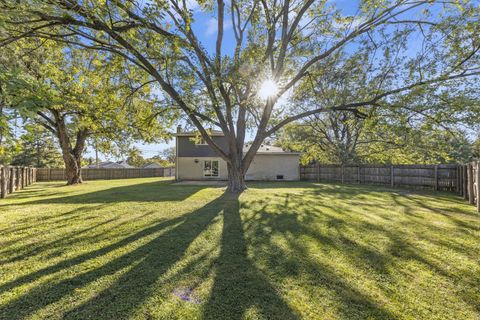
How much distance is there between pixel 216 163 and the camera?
62.6ft

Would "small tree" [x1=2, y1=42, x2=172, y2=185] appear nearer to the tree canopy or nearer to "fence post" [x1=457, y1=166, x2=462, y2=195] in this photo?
the tree canopy

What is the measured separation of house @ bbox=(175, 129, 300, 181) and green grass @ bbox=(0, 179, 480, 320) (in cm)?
1311

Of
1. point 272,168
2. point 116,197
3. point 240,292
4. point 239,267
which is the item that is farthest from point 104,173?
point 240,292

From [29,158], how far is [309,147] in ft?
108

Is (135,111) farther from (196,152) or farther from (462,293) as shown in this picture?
(462,293)

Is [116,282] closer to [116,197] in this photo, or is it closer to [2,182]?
[116,197]

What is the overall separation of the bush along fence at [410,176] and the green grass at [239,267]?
4.02 metres

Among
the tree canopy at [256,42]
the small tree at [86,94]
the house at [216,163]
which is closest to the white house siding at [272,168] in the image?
the house at [216,163]

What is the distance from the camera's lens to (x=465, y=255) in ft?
11.5

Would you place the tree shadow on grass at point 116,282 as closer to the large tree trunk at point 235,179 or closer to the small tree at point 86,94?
the small tree at point 86,94

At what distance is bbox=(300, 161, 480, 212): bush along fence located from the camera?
791cm

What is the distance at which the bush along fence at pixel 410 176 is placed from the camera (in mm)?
7914

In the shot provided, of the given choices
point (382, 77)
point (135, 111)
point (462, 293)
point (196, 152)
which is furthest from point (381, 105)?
point (196, 152)

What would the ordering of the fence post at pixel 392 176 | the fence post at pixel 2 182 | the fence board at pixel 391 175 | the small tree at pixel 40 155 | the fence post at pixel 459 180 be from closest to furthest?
the fence post at pixel 2 182
the fence post at pixel 459 180
the fence board at pixel 391 175
the fence post at pixel 392 176
the small tree at pixel 40 155
